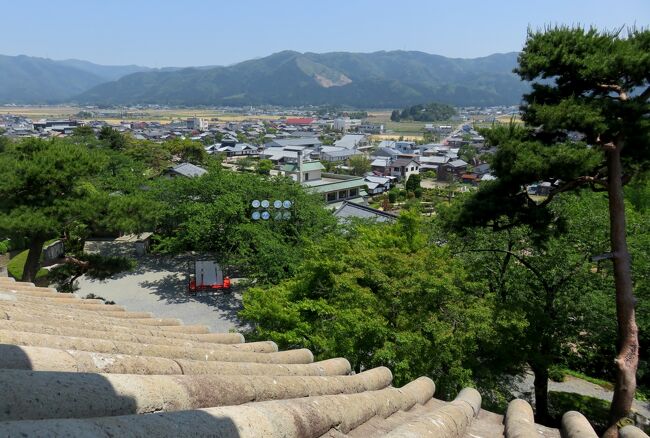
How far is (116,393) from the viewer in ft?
7.64

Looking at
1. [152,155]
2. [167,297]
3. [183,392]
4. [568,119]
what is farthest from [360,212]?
[152,155]

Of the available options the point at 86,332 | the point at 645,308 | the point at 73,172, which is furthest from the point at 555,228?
the point at 73,172

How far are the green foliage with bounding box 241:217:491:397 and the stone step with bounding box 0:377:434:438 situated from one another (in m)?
5.10

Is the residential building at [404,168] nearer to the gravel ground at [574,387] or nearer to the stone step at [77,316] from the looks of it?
the gravel ground at [574,387]

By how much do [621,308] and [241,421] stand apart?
7.87 m

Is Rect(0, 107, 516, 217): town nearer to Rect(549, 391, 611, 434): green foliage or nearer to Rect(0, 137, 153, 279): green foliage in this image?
Rect(549, 391, 611, 434): green foliage

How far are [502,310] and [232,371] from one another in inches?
287

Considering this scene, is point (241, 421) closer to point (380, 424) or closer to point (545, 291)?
point (380, 424)

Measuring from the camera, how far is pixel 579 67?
752 cm

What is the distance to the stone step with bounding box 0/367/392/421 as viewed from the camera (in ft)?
6.53

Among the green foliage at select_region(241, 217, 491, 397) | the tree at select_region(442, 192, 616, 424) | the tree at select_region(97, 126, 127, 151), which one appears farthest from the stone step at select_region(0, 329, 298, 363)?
the tree at select_region(97, 126, 127, 151)

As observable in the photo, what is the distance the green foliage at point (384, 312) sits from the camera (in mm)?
8875

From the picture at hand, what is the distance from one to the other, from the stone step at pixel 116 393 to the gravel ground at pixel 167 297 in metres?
12.9

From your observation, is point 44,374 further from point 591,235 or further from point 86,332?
point 591,235
